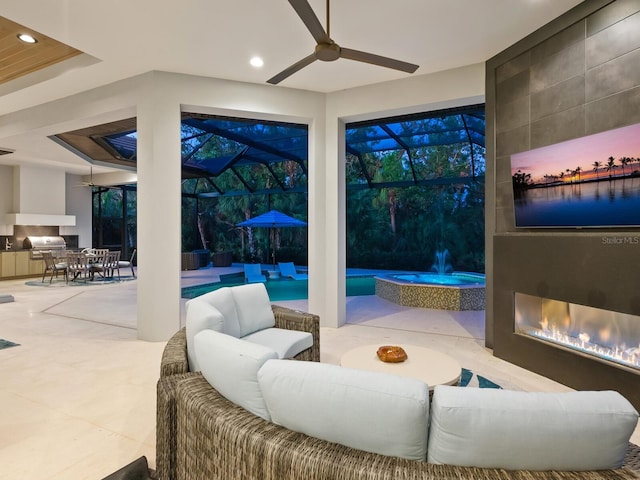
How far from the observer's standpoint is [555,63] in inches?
137

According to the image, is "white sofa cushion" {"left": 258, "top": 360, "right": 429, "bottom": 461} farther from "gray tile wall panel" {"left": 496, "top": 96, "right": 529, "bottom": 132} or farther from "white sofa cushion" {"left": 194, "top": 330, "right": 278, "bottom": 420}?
"gray tile wall panel" {"left": 496, "top": 96, "right": 529, "bottom": 132}

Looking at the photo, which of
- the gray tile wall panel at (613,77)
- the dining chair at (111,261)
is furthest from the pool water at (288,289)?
the gray tile wall panel at (613,77)

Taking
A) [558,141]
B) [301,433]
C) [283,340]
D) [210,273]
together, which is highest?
[558,141]

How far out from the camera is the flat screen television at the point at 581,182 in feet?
9.18

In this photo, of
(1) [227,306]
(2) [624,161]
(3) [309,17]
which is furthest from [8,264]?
(2) [624,161]

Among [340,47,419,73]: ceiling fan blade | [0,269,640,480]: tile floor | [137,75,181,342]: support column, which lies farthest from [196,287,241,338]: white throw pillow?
[340,47,419,73]: ceiling fan blade

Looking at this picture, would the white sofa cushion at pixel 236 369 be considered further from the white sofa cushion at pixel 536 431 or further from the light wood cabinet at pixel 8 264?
the light wood cabinet at pixel 8 264

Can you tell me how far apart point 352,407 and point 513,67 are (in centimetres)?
412

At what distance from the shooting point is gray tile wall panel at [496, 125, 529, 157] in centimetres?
379

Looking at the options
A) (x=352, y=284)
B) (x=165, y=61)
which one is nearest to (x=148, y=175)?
(x=165, y=61)

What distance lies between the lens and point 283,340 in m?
3.04

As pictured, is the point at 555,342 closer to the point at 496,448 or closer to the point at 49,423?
the point at 496,448

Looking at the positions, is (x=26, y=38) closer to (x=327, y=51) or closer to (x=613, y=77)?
(x=327, y=51)

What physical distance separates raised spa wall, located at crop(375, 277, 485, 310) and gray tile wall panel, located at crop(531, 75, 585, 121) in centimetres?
360
